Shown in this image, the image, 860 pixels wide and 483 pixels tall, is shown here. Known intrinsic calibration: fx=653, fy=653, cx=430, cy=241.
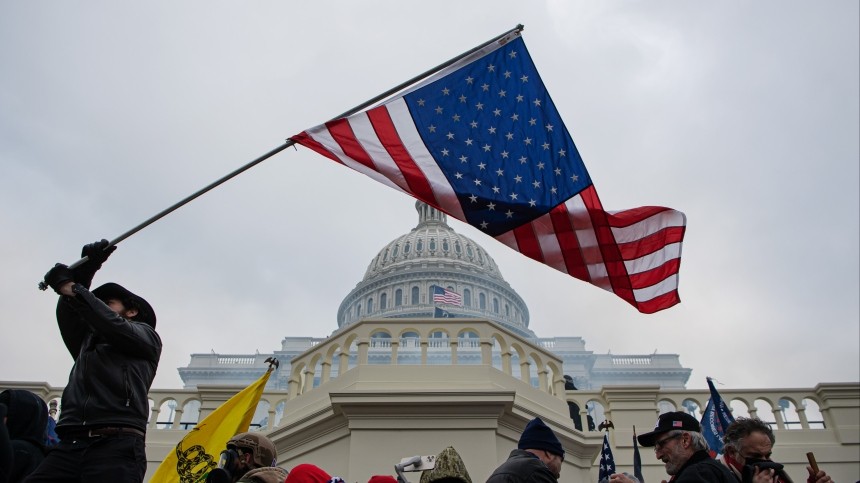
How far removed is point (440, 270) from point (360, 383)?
2392 inches

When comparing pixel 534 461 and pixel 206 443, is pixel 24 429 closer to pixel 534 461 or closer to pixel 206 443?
pixel 534 461

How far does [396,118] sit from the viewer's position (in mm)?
7121

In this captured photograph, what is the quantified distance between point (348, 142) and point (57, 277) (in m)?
3.29

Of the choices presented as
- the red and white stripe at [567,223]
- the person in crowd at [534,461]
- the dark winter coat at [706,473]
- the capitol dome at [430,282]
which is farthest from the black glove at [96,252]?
the capitol dome at [430,282]

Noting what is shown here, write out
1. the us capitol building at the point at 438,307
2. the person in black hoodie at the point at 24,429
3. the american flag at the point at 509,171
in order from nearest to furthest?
the person in black hoodie at the point at 24,429 < the american flag at the point at 509,171 < the us capitol building at the point at 438,307

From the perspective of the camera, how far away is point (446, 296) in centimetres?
6475

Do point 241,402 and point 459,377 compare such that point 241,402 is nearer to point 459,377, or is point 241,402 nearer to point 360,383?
point 360,383

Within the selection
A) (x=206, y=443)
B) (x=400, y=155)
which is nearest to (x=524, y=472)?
(x=400, y=155)

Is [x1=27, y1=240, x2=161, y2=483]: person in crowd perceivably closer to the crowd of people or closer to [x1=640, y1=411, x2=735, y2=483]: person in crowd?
the crowd of people

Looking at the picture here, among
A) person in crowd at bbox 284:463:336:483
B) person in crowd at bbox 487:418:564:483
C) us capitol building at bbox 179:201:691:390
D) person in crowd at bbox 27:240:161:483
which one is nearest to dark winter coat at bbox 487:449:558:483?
person in crowd at bbox 487:418:564:483

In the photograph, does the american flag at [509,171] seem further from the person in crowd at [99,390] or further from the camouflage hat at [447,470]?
the camouflage hat at [447,470]

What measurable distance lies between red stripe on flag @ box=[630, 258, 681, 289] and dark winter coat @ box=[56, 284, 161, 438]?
5.01 metres

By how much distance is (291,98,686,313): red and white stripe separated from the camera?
6.86 meters

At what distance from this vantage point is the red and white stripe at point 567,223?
22.5 ft
